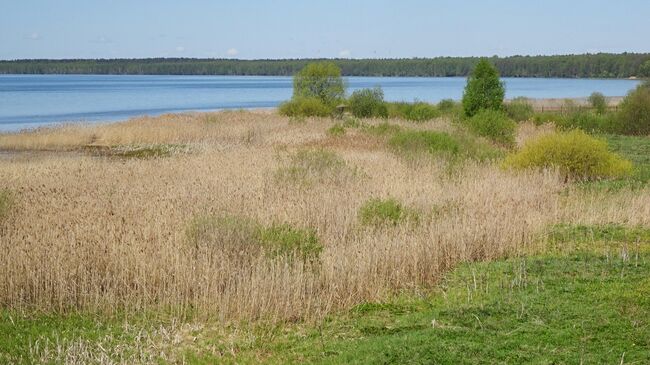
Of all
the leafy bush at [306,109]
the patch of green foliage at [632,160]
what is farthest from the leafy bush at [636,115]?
the leafy bush at [306,109]

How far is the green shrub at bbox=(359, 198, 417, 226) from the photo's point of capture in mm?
12625

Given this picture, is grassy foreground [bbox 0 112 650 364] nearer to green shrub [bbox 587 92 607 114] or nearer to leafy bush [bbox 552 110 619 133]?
leafy bush [bbox 552 110 619 133]

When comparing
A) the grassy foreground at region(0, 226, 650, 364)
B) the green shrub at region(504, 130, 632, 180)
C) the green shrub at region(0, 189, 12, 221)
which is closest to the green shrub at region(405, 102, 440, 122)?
the green shrub at region(504, 130, 632, 180)

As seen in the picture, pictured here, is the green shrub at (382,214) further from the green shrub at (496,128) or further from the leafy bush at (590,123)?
the leafy bush at (590,123)

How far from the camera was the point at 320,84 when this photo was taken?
157 ft

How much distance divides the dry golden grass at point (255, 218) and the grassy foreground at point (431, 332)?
45cm

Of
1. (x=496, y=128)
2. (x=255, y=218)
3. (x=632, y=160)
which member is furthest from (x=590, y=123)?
(x=255, y=218)

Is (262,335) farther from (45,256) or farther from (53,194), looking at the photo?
(53,194)

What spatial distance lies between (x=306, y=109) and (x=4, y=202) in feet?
97.0

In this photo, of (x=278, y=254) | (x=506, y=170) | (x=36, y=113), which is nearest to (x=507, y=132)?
(x=506, y=170)

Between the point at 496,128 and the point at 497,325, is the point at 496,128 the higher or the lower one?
the higher one

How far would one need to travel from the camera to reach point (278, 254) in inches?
404

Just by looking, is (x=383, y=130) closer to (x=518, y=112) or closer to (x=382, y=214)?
(x=518, y=112)

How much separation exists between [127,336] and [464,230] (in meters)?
5.71
